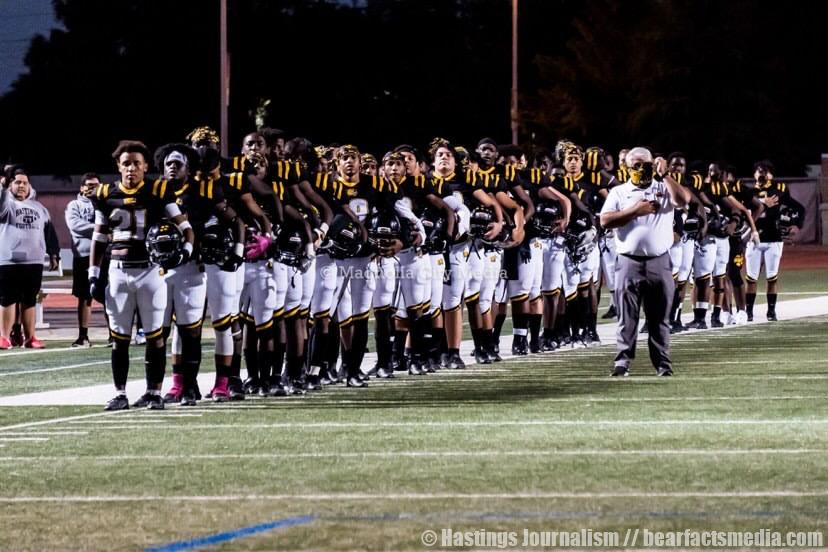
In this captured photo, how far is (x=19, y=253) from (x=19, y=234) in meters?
0.20

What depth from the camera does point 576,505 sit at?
360 inches

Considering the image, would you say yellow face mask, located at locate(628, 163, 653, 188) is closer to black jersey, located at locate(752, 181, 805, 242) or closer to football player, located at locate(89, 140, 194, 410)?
football player, located at locate(89, 140, 194, 410)

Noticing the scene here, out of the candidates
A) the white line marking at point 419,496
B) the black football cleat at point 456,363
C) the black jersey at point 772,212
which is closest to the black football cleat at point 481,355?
the black football cleat at point 456,363

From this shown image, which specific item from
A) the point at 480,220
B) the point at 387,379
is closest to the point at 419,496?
the point at 387,379

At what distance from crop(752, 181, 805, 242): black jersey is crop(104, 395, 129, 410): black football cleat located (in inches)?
494

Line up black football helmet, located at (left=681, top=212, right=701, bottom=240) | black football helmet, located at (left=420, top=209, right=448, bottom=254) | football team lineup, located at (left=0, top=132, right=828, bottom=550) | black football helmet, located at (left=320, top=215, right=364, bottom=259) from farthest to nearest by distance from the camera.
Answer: black football helmet, located at (left=681, top=212, right=701, bottom=240)
black football helmet, located at (left=420, top=209, right=448, bottom=254)
black football helmet, located at (left=320, top=215, right=364, bottom=259)
football team lineup, located at (left=0, top=132, right=828, bottom=550)

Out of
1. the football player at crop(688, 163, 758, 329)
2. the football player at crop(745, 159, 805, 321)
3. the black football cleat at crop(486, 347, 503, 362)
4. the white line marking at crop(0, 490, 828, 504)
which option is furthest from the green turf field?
the football player at crop(745, 159, 805, 321)

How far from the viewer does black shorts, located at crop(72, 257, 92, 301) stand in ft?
70.0

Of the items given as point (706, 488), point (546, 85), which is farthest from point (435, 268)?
point (546, 85)

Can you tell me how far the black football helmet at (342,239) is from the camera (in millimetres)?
15680

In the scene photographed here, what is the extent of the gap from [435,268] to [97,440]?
18.9 ft

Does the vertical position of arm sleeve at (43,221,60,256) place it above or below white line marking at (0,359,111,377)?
above

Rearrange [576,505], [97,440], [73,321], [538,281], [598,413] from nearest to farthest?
[576,505]
[97,440]
[598,413]
[538,281]
[73,321]

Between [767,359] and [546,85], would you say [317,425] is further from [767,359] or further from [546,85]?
[546,85]
